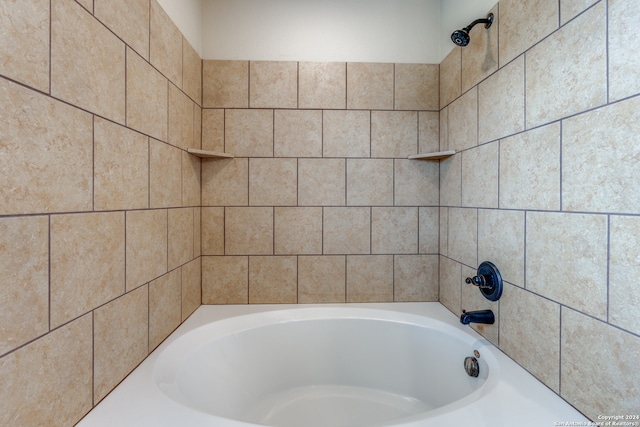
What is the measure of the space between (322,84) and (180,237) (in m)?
1.13

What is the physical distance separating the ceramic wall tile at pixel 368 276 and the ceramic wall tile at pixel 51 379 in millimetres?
1211

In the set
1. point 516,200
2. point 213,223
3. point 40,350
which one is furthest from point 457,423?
point 213,223

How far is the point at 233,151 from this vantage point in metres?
1.64

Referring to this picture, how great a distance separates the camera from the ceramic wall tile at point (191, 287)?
1423 mm

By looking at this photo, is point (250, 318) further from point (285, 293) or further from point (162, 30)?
point (162, 30)

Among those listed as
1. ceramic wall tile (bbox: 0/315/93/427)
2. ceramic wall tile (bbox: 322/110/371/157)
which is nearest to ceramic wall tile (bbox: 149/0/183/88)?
ceramic wall tile (bbox: 322/110/371/157)

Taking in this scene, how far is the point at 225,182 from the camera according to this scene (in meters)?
1.64

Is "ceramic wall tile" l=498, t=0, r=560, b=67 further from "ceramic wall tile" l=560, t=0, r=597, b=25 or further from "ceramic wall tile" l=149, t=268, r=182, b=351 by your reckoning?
"ceramic wall tile" l=149, t=268, r=182, b=351

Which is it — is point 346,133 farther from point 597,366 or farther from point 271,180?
point 597,366

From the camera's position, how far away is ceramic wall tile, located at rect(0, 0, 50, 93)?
0.57 meters

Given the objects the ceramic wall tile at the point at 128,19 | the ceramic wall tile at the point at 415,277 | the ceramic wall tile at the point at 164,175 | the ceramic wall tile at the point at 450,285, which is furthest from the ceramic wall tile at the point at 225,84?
the ceramic wall tile at the point at 450,285

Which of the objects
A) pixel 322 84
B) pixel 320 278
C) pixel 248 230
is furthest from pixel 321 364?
pixel 322 84

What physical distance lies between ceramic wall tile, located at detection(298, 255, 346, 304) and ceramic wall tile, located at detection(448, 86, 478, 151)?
88 centimetres

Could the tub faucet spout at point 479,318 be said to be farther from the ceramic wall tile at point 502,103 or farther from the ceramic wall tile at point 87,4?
the ceramic wall tile at point 87,4
